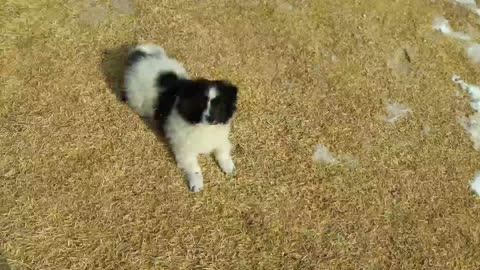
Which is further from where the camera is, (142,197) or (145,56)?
(145,56)

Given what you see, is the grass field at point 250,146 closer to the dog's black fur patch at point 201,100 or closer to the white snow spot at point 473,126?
the white snow spot at point 473,126

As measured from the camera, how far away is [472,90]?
4219 millimetres

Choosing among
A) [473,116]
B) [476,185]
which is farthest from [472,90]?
[476,185]

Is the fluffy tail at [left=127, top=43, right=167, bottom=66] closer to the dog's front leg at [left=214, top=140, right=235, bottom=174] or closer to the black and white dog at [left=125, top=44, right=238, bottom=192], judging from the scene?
the black and white dog at [left=125, top=44, right=238, bottom=192]

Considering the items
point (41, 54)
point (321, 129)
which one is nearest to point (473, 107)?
point (321, 129)

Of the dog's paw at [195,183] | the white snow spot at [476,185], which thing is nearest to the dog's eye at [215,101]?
the dog's paw at [195,183]

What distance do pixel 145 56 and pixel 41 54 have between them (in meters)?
0.83

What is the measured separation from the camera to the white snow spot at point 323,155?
358cm

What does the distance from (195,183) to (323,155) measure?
0.90 meters

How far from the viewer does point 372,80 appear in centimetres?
411


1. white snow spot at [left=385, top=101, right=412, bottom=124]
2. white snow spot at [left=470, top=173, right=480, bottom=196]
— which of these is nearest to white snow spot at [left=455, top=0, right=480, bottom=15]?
A: white snow spot at [left=385, top=101, right=412, bottom=124]

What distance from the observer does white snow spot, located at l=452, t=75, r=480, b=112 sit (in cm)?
413

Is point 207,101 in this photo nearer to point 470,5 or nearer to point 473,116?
point 473,116

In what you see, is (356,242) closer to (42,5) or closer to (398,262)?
(398,262)
